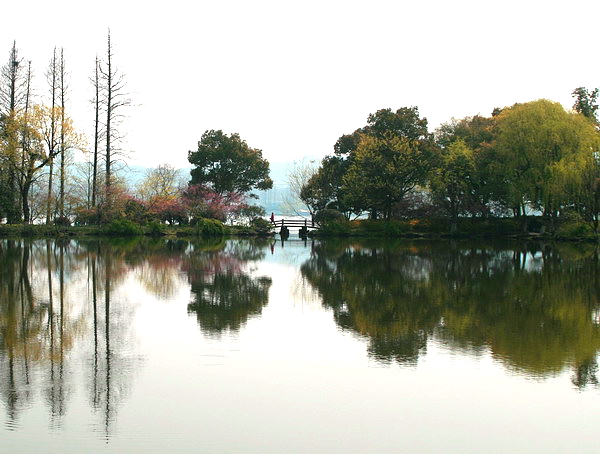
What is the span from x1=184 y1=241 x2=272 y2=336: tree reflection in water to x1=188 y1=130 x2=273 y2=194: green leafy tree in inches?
1084

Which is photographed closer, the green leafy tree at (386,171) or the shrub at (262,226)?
the green leafy tree at (386,171)

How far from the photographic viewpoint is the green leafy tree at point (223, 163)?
54147 mm

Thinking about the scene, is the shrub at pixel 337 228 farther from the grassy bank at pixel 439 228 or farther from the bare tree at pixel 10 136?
the bare tree at pixel 10 136

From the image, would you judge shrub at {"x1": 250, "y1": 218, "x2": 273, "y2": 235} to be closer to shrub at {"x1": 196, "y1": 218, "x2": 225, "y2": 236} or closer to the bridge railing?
the bridge railing

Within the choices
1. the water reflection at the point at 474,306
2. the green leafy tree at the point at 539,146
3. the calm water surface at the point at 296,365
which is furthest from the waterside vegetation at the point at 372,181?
the calm water surface at the point at 296,365

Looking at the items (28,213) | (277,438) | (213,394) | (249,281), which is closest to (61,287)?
(249,281)

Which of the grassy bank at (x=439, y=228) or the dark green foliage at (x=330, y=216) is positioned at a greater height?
the dark green foliage at (x=330, y=216)

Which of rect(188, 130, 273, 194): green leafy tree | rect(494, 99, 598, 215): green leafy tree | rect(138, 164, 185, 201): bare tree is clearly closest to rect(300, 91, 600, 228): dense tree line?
rect(494, 99, 598, 215): green leafy tree

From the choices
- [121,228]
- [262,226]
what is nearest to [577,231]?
[262,226]

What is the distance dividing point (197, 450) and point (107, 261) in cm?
1826

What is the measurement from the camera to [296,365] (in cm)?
916

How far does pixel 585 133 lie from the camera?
41.1 metres

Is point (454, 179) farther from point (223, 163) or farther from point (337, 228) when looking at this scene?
point (223, 163)

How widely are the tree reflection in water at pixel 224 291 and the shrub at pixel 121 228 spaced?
15.5 meters
